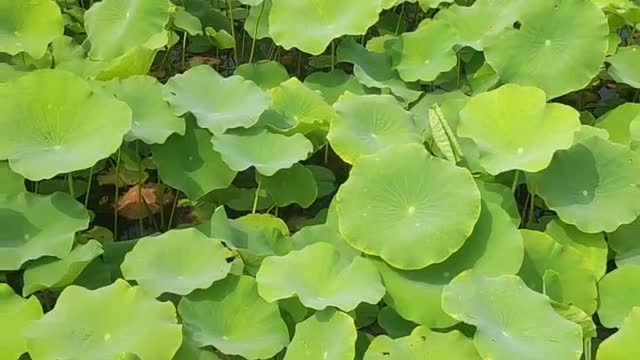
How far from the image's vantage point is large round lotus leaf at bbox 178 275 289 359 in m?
1.52

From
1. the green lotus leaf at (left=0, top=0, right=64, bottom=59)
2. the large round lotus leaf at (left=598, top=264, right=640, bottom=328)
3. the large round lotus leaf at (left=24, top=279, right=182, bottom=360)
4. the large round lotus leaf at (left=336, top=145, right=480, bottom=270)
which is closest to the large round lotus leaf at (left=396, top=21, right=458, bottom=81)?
the large round lotus leaf at (left=336, top=145, right=480, bottom=270)

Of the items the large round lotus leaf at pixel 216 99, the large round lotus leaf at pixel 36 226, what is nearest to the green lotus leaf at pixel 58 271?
the large round lotus leaf at pixel 36 226

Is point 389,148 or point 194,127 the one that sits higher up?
point 389,148

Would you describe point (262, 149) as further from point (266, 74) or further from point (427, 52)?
point (427, 52)

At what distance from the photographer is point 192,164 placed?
1.92m

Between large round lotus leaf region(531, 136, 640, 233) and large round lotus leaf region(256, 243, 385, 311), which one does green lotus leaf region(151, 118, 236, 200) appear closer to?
large round lotus leaf region(256, 243, 385, 311)

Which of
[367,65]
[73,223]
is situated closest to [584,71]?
[367,65]

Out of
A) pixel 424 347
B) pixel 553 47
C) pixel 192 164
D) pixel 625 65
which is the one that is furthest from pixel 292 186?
pixel 625 65

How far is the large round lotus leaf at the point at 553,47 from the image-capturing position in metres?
2.04

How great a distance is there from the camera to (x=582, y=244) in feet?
5.83

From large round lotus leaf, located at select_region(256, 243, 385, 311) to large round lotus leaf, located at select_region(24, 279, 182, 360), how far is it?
0.61 ft

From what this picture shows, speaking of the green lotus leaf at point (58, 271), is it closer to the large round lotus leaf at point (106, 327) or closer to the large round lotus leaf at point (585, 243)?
the large round lotus leaf at point (106, 327)

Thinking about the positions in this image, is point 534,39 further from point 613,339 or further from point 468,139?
point 613,339

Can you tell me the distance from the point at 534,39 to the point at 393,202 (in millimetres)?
666
